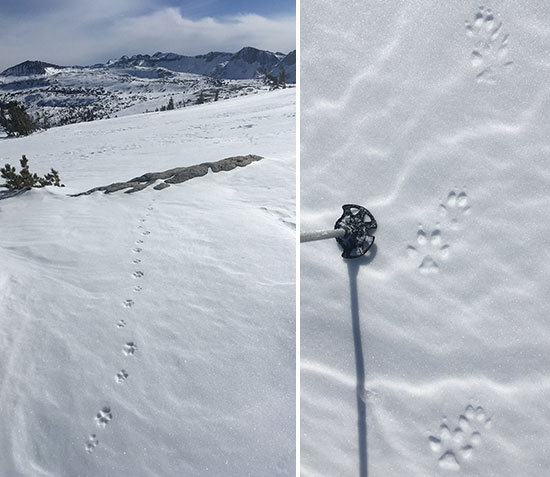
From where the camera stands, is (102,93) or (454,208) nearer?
(454,208)

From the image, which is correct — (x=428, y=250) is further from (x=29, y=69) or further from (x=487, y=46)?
(x=29, y=69)

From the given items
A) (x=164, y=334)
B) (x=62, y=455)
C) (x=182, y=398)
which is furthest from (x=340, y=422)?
(x=62, y=455)

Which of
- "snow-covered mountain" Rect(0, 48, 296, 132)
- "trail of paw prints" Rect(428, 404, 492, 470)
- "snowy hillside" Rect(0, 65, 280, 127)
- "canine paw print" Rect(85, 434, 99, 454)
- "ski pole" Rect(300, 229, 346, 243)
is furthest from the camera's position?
"snow-covered mountain" Rect(0, 48, 296, 132)

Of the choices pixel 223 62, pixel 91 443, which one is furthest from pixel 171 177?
pixel 223 62

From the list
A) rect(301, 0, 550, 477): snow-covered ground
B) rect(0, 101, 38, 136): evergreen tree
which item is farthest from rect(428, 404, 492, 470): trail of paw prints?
rect(0, 101, 38, 136): evergreen tree

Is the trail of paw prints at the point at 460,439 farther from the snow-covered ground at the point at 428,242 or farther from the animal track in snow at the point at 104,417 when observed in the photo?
the animal track in snow at the point at 104,417

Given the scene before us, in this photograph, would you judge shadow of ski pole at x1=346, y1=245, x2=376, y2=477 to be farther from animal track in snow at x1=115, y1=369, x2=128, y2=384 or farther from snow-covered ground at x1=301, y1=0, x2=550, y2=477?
animal track in snow at x1=115, y1=369, x2=128, y2=384
